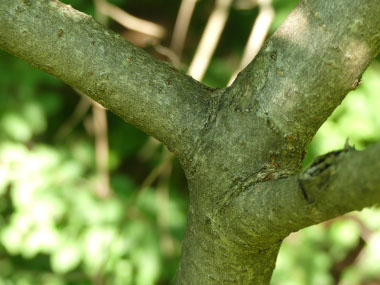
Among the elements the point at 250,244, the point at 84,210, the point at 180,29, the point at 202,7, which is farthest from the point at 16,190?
the point at 250,244

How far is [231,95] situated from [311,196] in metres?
0.24

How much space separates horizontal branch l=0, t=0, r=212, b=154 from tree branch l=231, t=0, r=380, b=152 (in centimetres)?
10

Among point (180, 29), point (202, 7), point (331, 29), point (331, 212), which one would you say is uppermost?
point (202, 7)

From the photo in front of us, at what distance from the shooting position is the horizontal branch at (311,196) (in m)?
0.45

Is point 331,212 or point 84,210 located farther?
point 84,210

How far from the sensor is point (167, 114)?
0.71 metres

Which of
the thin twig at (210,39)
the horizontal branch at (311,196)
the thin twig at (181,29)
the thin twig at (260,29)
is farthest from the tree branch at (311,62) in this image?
the thin twig at (181,29)

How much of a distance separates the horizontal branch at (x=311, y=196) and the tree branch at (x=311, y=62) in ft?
0.40

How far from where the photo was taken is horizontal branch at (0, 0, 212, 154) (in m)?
0.67

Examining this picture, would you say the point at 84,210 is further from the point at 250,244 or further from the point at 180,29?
the point at 250,244

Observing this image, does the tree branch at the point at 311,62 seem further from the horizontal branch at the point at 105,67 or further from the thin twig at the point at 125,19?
the thin twig at the point at 125,19

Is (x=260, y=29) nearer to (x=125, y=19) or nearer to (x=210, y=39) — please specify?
(x=210, y=39)

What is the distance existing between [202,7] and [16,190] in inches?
40.4

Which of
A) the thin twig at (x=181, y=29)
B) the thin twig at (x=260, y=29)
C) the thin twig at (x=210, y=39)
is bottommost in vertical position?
the thin twig at (x=260, y=29)
